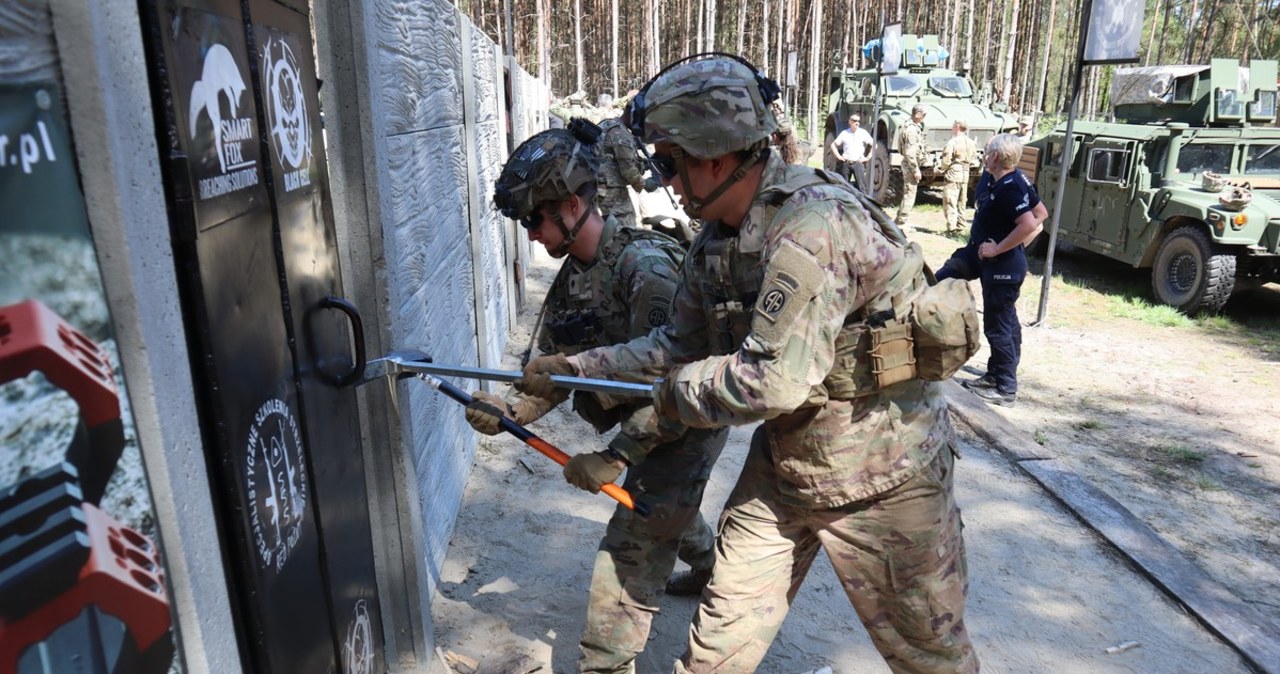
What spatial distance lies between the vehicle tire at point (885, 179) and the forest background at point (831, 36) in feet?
33.6

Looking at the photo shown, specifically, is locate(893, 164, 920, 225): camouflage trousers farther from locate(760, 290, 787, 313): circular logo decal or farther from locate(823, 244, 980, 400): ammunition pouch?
locate(760, 290, 787, 313): circular logo decal

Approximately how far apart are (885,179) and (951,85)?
2860mm

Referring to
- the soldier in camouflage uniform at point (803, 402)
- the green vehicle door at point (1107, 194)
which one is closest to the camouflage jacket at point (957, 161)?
the green vehicle door at point (1107, 194)

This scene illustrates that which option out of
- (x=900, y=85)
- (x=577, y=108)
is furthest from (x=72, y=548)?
(x=577, y=108)

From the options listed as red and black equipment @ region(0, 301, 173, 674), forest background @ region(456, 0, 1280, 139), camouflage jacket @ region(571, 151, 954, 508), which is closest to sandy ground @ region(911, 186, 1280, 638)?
camouflage jacket @ region(571, 151, 954, 508)

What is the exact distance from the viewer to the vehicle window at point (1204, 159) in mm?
9391

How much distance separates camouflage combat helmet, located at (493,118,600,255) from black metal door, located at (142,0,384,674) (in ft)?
1.99

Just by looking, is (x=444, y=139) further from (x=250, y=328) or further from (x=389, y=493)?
(x=250, y=328)

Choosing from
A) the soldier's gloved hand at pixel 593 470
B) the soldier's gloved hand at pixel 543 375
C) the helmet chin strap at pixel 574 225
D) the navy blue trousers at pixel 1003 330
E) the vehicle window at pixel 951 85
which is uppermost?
the vehicle window at pixel 951 85

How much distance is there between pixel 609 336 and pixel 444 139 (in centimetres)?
179

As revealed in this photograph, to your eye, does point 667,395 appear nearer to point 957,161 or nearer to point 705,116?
point 705,116

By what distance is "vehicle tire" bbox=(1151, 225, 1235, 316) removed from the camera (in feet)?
27.5

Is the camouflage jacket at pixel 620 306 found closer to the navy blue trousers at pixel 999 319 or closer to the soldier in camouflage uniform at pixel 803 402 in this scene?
the soldier in camouflage uniform at pixel 803 402

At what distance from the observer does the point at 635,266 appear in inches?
108
